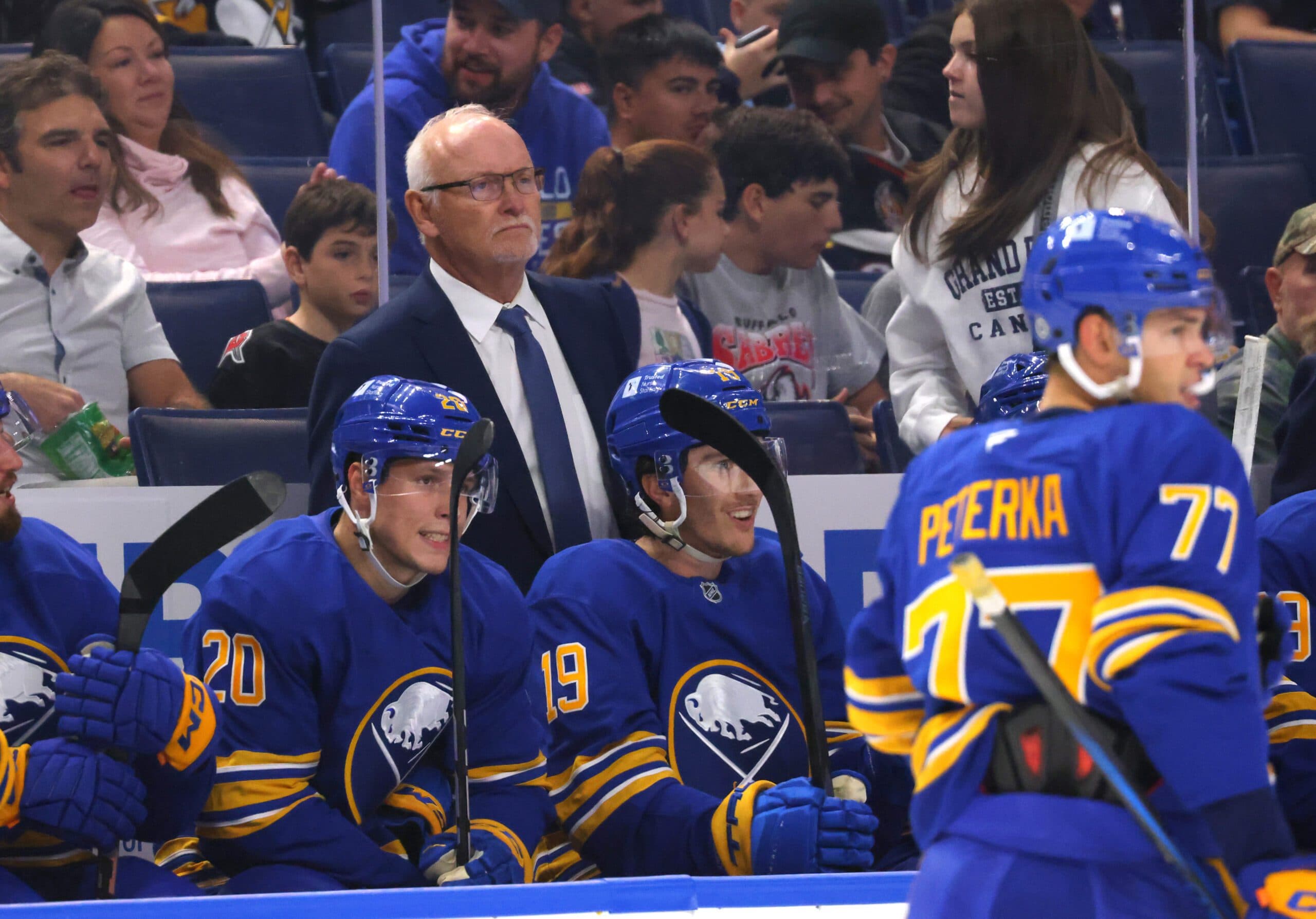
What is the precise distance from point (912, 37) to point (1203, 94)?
681 millimetres

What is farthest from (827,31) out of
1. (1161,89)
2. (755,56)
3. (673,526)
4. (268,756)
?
(268,756)

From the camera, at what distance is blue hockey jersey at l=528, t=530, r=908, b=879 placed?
103 inches

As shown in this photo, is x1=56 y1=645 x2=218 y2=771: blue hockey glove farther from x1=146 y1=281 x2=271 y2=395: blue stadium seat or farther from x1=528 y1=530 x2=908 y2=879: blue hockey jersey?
x1=146 y1=281 x2=271 y2=395: blue stadium seat

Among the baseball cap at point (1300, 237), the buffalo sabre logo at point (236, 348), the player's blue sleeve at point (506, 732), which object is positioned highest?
the baseball cap at point (1300, 237)

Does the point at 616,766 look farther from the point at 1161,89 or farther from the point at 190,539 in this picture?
the point at 1161,89

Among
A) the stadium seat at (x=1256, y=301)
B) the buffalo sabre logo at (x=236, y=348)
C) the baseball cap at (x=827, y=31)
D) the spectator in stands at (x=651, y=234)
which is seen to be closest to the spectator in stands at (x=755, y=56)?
the baseball cap at (x=827, y=31)

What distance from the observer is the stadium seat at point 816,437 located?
3344 mm

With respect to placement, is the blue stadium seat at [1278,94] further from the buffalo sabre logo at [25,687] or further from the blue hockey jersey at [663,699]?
the buffalo sabre logo at [25,687]

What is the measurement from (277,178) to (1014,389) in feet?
5.18

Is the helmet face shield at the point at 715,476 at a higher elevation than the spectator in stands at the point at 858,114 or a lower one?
lower

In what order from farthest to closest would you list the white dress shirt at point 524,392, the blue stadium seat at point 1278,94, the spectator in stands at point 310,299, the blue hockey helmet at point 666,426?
the blue stadium seat at point 1278,94
the spectator in stands at point 310,299
the white dress shirt at point 524,392
the blue hockey helmet at point 666,426

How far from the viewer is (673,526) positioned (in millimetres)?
2816

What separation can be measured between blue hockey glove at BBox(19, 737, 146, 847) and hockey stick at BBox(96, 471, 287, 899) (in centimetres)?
6

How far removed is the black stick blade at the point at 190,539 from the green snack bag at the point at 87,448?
71 centimetres
